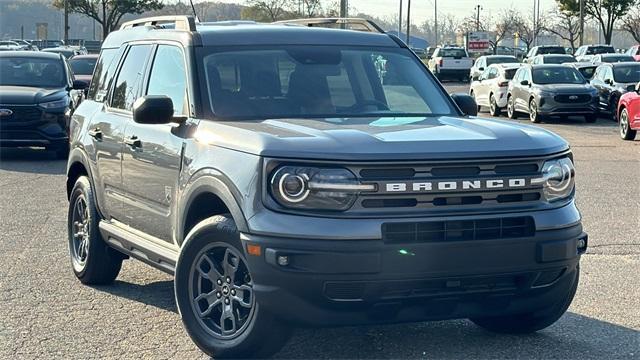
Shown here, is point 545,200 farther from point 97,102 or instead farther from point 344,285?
point 97,102

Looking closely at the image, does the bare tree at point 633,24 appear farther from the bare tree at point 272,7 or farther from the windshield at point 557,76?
the windshield at point 557,76

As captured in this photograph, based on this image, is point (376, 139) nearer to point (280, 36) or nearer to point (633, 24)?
point (280, 36)

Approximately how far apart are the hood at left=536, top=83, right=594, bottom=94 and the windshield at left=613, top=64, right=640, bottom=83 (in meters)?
0.74

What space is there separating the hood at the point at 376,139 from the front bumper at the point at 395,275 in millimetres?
443

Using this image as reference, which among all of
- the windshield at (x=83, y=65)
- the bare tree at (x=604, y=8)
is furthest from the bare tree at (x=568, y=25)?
the windshield at (x=83, y=65)

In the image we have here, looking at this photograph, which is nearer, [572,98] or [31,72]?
[31,72]

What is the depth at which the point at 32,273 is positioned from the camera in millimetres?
7961

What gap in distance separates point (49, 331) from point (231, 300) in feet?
4.86

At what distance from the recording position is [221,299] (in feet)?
18.1

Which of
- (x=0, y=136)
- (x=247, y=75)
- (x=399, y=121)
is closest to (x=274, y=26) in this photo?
(x=247, y=75)

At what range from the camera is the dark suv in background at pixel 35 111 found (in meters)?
16.4

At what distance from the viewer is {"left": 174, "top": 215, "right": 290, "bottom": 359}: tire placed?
17.2 feet

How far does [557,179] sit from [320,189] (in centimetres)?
136

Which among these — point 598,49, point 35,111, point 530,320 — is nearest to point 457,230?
point 530,320
